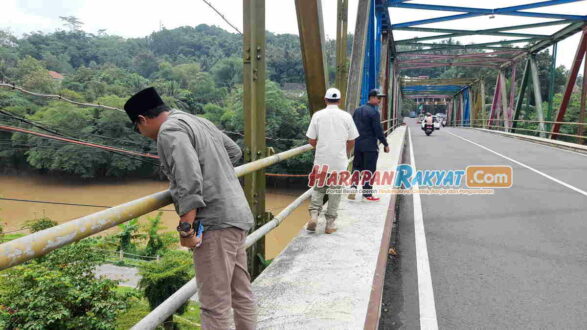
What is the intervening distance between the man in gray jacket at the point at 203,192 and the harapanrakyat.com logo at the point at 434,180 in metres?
3.23

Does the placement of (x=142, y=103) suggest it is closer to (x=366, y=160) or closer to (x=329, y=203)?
(x=329, y=203)

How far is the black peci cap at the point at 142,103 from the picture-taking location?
1990mm

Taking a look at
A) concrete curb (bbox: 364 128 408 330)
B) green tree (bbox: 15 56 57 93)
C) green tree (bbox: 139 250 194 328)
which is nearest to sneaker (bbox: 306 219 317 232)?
concrete curb (bbox: 364 128 408 330)

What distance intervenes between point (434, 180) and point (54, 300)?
14132 millimetres

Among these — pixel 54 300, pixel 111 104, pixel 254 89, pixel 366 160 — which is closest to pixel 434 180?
pixel 366 160

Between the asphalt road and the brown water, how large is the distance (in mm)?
32758

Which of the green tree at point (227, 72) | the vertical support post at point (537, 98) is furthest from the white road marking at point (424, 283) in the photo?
the green tree at point (227, 72)

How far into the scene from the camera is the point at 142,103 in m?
2.02

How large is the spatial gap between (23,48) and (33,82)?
4495cm

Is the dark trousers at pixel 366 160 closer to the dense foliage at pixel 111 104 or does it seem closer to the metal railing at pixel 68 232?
the metal railing at pixel 68 232

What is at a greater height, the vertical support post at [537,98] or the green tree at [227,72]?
the green tree at [227,72]

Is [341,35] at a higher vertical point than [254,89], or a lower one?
higher

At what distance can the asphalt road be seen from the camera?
3406mm

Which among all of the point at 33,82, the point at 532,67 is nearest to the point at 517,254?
the point at 532,67
